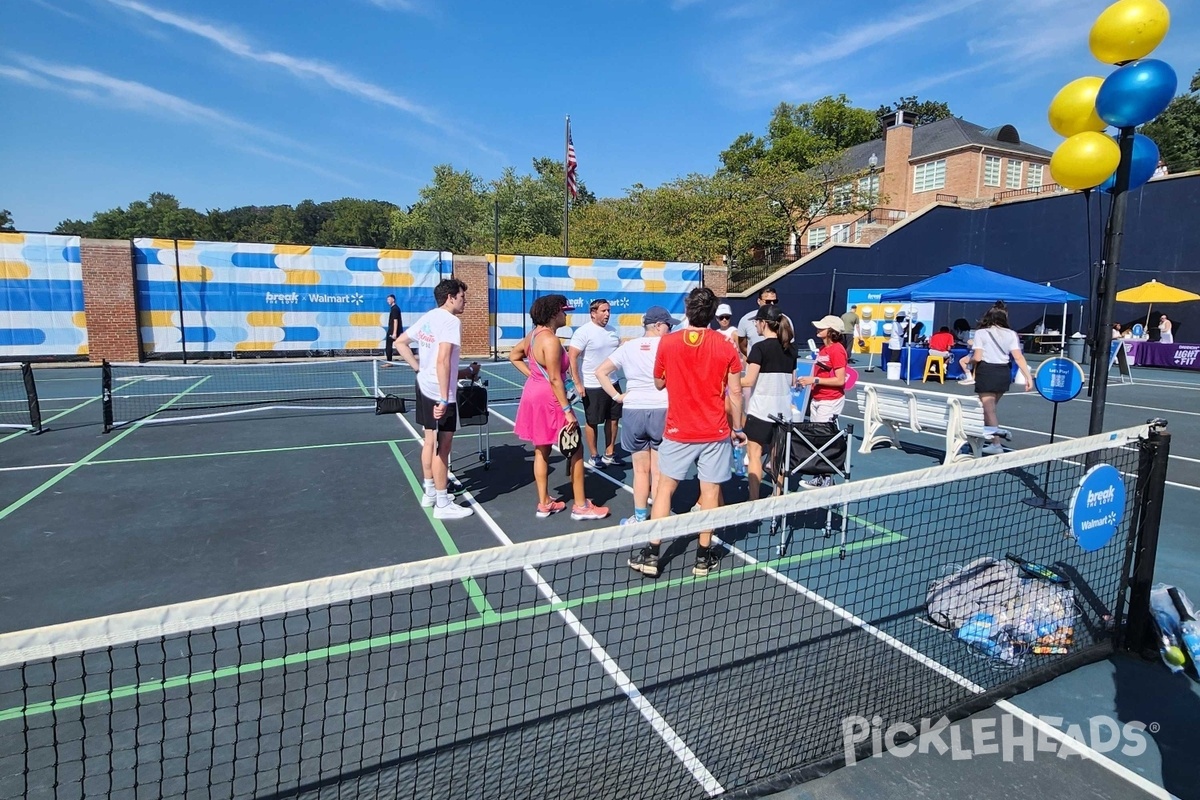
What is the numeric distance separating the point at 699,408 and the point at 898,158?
45027 millimetres

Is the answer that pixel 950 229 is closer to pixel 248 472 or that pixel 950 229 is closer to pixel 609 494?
pixel 609 494

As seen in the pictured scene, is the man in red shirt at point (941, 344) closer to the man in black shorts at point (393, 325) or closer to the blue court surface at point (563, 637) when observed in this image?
the blue court surface at point (563, 637)

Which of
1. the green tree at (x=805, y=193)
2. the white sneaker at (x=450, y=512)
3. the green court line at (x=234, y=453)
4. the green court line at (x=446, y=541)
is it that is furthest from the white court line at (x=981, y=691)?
the green tree at (x=805, y=193)

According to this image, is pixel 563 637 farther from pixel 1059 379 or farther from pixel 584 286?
pixel 584 286

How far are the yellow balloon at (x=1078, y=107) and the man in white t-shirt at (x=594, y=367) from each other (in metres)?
4.23

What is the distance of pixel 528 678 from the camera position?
11.1 ft

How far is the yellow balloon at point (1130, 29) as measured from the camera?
4.46m

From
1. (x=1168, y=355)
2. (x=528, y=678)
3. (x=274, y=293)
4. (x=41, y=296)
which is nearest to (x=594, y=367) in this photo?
(x=528, y=678)

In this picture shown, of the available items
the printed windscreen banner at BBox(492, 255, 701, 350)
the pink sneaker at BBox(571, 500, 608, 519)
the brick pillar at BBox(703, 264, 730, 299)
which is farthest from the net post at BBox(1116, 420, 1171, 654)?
the brick pillar at BBox(703, 264, 730, 299)

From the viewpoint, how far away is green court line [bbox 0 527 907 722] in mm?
3203

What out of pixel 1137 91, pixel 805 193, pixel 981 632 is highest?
pixel 805 193

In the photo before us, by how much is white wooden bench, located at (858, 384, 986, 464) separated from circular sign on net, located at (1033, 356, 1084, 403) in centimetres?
74

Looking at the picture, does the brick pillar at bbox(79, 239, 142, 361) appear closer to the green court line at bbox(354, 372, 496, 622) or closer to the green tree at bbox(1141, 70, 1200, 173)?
the green court line at bbox(354, 372, 496, 622)

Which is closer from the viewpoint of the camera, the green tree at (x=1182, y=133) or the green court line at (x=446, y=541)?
the green court line at (x=446, y=541)
